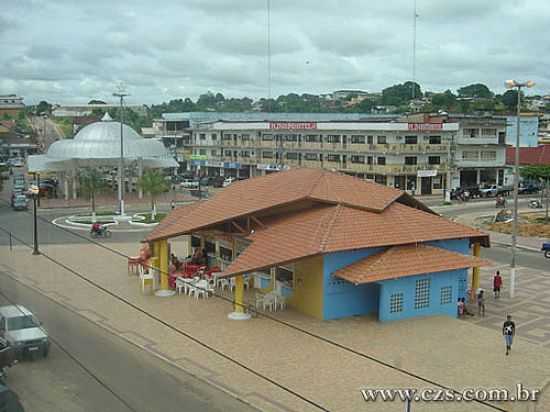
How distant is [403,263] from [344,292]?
1.92 metres

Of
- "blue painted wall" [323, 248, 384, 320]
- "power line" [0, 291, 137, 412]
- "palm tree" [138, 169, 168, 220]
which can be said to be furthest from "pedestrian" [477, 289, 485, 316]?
"palm tree" [138, 169, 168, 220]

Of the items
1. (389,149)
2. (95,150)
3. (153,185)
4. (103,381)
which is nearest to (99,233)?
(153,185)

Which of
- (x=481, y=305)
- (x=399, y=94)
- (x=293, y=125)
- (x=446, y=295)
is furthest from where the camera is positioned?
(x=399, y=94)

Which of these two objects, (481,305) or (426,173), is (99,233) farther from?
(426,173)

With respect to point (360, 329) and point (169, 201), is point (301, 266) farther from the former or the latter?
point (169, 201)

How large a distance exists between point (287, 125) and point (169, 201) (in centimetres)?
1713

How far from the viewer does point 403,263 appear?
19.3m

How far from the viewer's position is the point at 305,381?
1405cm

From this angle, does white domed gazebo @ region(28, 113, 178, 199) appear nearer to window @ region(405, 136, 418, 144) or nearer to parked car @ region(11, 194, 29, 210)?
parked car @ region(11, 194, 29, 210)

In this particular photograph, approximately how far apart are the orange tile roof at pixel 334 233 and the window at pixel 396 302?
5.28 feet

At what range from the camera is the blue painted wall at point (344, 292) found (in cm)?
1927

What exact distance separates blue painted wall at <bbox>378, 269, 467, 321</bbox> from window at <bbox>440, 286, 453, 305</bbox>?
0.06 metres

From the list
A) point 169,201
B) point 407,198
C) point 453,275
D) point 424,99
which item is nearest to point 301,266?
point 453,275

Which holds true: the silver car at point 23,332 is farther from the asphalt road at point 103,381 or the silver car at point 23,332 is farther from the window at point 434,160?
the window at point 434,160
